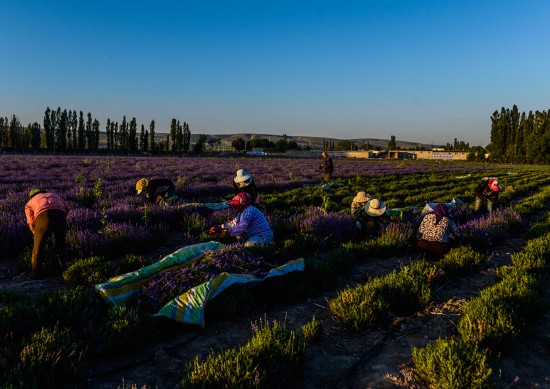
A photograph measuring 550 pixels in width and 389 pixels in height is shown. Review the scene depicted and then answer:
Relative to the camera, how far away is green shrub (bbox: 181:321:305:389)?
7.98 feet

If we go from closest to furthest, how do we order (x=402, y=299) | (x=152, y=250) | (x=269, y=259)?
1. (x=402, y=299)
2. (x=269, y=259)
3. (x=152, y=250)

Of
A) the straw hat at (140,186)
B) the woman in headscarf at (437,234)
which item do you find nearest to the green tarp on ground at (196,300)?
the woman in headscarf at (437,234)

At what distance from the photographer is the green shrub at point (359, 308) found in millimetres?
3500

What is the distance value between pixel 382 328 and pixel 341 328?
411 millimetres

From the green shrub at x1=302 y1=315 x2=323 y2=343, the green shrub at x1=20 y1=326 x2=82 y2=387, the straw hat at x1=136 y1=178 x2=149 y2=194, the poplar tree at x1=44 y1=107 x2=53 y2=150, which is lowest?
the green shrub at x1=302 y1=315 x2=323 y2=343

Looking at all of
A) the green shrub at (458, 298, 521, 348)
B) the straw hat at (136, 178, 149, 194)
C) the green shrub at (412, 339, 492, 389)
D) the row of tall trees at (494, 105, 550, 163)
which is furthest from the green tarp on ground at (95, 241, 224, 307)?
the row of tall trees at (494, 105, 550, 163)

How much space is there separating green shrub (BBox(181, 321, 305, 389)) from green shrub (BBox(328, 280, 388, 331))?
77 centimetres

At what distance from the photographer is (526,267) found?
16.8ft

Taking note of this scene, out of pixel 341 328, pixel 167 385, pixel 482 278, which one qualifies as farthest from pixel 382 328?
pixel 482 278

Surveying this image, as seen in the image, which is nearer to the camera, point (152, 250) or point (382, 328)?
point (382, 328)

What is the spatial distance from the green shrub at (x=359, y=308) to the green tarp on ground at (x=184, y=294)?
89 centimetres

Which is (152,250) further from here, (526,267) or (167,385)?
(526,267)

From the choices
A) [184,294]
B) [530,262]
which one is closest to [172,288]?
[184,294]

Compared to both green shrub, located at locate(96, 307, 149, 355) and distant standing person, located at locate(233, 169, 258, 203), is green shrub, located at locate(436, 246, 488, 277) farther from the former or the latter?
distant standing person, located at locate(233, 169, 258, 203)
